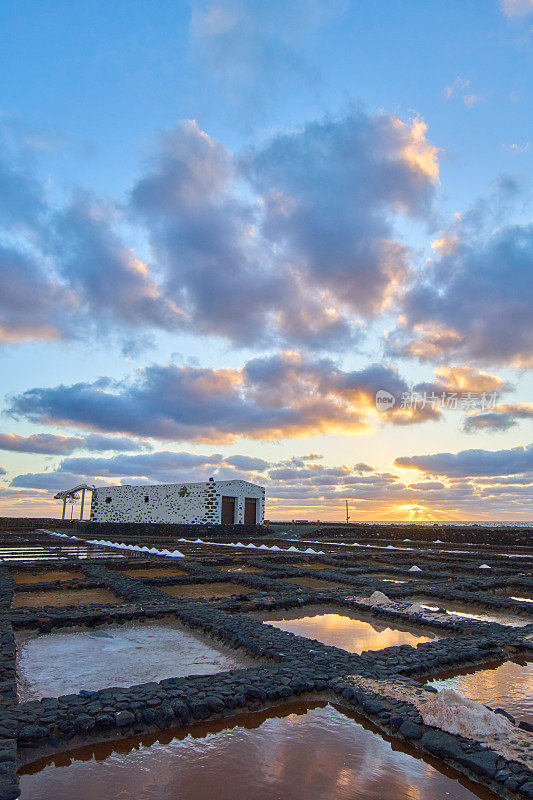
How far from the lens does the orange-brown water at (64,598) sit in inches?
358

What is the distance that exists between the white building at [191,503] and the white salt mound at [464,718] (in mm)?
31063

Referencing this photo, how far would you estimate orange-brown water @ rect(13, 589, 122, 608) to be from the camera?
910 centimetres

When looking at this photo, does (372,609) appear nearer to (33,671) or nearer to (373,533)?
(33,671)

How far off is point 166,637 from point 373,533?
1062 inches

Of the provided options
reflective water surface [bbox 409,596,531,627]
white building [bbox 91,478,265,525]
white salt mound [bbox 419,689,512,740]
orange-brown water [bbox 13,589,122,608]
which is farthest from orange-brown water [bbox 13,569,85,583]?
white building [bbox 91,478,265,525]

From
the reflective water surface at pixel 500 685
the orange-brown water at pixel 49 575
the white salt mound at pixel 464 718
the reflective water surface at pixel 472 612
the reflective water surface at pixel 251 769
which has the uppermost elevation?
the white salt mound at pixel 464 718

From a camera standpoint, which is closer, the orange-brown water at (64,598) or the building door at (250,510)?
the orange-brown water at (64,598)

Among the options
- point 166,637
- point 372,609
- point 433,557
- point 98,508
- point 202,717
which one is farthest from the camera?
point 98,508

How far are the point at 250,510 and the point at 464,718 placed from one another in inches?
1351

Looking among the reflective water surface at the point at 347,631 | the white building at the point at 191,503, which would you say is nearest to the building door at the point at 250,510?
the white building at the point at 191,503

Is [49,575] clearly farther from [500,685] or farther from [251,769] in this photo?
[500,685]

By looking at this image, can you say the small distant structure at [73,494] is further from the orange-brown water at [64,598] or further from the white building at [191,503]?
the orange-brown water at [64,598]

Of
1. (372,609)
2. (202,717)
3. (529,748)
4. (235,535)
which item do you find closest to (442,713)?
(529,748)

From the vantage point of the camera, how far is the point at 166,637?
6.73 m
